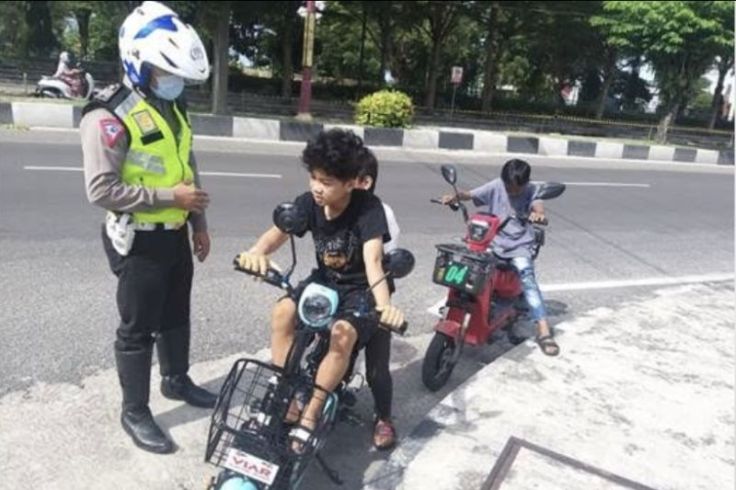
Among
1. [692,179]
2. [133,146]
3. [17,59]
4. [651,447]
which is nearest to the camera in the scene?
[133,146]

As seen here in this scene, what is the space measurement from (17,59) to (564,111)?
23.6 m

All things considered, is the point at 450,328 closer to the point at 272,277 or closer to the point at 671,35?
the point at 272,277

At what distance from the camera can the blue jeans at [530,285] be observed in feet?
15.2

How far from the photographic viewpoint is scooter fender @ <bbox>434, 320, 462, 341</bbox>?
13.1 feet

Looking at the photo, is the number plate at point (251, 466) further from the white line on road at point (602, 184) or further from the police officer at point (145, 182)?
the white line on road at point (602, 184)

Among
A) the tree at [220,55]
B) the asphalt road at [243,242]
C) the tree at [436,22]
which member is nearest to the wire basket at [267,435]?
the asphalt road at [243,242]

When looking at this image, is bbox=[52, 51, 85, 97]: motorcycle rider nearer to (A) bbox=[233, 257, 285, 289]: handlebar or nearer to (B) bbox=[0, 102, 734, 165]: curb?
(B) bbox=[0, 102, 734, 165]: curb

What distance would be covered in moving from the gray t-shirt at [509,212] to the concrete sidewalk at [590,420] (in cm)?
63

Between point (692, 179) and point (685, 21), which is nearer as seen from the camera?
point (692, 179)

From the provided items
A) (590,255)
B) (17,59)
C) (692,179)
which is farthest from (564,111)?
(590,255)

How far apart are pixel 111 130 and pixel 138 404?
119cm

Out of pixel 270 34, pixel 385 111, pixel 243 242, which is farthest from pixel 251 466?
pixel 270 34

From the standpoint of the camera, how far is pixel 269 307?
4.91 meters

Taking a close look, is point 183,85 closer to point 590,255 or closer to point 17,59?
point 590,255
